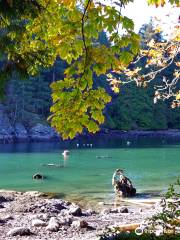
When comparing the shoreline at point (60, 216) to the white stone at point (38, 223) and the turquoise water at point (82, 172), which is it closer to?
the white stone at point (38, 223)

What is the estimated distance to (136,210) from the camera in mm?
16297

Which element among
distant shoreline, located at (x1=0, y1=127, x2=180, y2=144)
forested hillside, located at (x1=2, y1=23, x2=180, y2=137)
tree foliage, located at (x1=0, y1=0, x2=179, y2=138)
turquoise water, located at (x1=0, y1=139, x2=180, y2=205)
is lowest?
turquoise water, located at (x1=0, y1=139, x2=180, y2=205)

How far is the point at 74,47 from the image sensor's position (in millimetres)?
4266

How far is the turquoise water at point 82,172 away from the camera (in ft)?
72.2

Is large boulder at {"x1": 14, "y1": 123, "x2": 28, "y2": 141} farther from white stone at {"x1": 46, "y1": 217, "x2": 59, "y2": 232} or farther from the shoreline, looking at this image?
white stone at {"x1": 46, "y1": 217, "x2": 59, "y2": 232}

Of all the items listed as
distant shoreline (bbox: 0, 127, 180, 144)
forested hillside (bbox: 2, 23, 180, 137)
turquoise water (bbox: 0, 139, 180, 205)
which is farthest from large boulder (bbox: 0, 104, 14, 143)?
turquoise water (bbox: 0, 139, 180, 205)

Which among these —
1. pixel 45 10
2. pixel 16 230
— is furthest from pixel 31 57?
pixel 16 230

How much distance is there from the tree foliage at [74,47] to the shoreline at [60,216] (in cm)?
499

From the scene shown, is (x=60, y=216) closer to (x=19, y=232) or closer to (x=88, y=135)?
(x=19, y=232)

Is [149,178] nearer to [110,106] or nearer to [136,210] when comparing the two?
[136,210]

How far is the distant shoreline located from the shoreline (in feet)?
127

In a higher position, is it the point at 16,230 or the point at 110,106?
the point at 110,106

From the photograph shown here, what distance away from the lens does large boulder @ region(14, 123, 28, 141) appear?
59053 mm

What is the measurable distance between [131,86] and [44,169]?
160 feet
